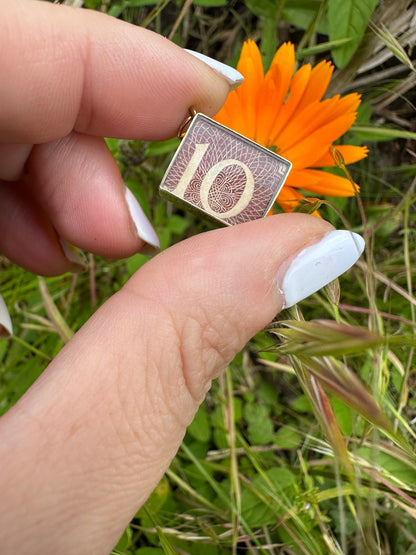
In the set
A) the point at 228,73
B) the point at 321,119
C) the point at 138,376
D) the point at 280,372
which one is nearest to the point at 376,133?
the point at 321,119

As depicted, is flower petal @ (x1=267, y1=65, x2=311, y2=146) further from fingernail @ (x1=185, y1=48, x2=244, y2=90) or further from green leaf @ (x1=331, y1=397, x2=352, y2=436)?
green leaf @ (x1=331, y1=397, x2=352, y2=436)

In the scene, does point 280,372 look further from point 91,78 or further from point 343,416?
point 91,78

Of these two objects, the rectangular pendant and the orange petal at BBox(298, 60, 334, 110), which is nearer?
the rectangular pendant

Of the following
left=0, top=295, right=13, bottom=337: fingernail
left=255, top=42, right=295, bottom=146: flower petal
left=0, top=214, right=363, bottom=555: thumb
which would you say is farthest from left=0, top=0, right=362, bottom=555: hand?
left=0, top=295, right=13, bottom=337: fingernail

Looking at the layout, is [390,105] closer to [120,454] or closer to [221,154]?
[221,154]

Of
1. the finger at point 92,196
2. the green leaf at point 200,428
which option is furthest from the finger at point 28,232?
the green leaf at point 200,428

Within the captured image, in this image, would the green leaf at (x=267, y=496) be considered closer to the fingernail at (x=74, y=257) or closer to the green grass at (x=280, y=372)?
the green grass at (x=280, y=372)
